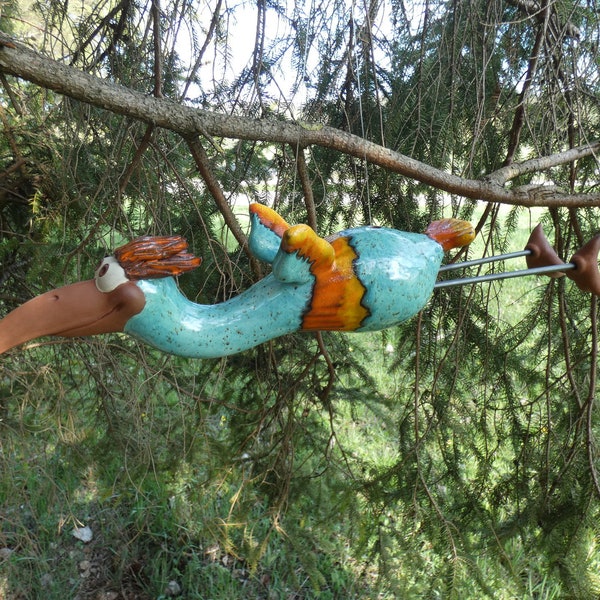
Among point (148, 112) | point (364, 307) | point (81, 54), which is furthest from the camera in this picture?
point (81, 54)

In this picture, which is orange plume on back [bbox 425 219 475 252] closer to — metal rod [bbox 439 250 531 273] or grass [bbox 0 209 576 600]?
metal rod [bbox 439 250 531 273]

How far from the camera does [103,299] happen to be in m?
0.76

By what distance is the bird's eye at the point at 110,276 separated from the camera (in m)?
0.76

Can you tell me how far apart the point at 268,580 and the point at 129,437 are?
3.68ft

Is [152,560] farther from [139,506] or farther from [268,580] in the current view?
[268,580]

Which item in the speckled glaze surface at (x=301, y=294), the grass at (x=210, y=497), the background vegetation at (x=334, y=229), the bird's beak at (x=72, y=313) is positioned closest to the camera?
the bird's beak at (x=72, y=313)

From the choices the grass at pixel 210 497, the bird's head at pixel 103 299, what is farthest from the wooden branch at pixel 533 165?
the bird's head at pixel 103 299

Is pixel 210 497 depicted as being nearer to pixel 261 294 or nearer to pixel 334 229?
pixel 334 229

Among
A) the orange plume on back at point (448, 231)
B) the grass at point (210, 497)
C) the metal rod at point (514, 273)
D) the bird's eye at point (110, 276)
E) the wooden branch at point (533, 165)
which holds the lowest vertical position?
the grass at point (210, 497)

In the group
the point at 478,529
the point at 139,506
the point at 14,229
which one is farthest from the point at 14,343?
the point at 139,506

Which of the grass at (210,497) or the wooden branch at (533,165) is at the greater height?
the wooden branch at (533,165)

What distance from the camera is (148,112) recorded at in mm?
1021

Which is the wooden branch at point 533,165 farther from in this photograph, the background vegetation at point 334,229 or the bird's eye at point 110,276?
the bird's eye at point 110,276

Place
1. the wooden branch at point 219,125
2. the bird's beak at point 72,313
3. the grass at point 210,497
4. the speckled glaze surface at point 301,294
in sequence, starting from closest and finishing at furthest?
the bird's beak at point 72,313
the speckled glaze surface at point 301,294
the wooden branch at point 219,125
the grass at point 210,497
